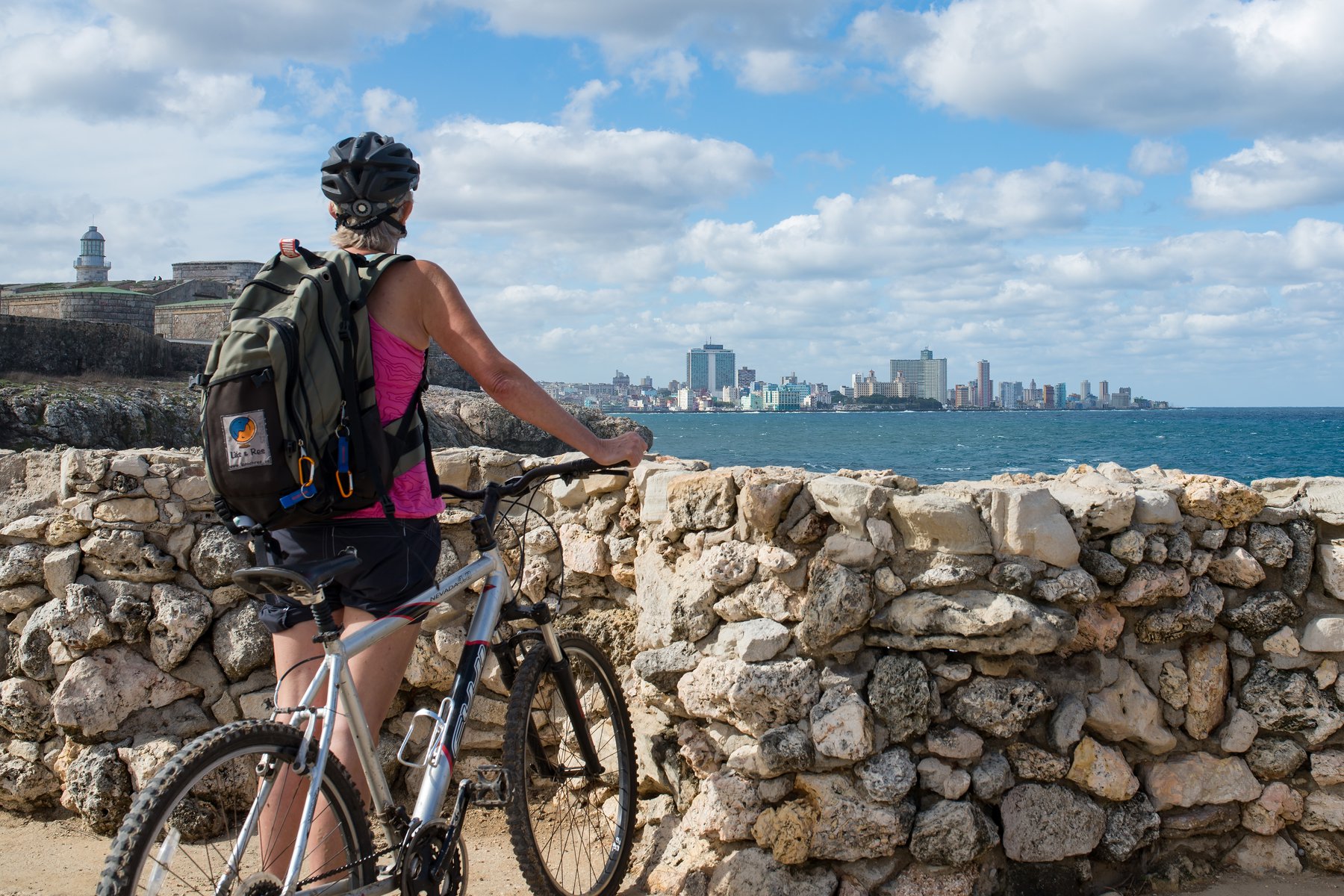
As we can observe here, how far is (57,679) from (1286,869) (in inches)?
190

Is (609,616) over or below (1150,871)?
over

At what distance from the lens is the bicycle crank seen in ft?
8.63

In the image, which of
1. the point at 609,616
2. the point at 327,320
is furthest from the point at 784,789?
the point at 327,320

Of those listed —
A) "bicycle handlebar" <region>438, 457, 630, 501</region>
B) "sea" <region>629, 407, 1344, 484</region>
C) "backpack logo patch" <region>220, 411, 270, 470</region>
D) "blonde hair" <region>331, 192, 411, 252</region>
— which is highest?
"blonde hair" <region>331, 192, 411, 252</region>

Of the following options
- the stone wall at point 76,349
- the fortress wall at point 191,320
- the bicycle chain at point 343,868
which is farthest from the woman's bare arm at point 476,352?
the fortress wall at point 191,320

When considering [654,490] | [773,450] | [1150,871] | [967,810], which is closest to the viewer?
[967,810]

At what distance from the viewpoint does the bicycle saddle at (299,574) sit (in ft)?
7.75

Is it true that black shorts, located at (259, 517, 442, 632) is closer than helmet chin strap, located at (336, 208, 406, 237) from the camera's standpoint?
Yes

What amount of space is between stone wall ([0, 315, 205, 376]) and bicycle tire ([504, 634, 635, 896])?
28487mm

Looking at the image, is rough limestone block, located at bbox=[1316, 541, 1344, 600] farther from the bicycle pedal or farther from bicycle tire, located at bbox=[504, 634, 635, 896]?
the bicycle pedal

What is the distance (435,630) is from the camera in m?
4.31

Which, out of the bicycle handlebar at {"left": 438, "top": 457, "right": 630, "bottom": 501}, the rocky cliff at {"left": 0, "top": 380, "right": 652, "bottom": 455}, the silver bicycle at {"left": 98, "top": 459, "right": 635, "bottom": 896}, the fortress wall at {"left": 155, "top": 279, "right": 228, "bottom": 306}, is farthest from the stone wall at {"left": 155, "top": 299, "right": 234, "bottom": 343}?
the bicycle handlebar at {"left": 438, "top": 457, "right": 630, "bottom": 501}

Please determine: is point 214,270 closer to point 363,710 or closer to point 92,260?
point 92,260

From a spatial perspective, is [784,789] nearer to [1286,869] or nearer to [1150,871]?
[1150,871]
